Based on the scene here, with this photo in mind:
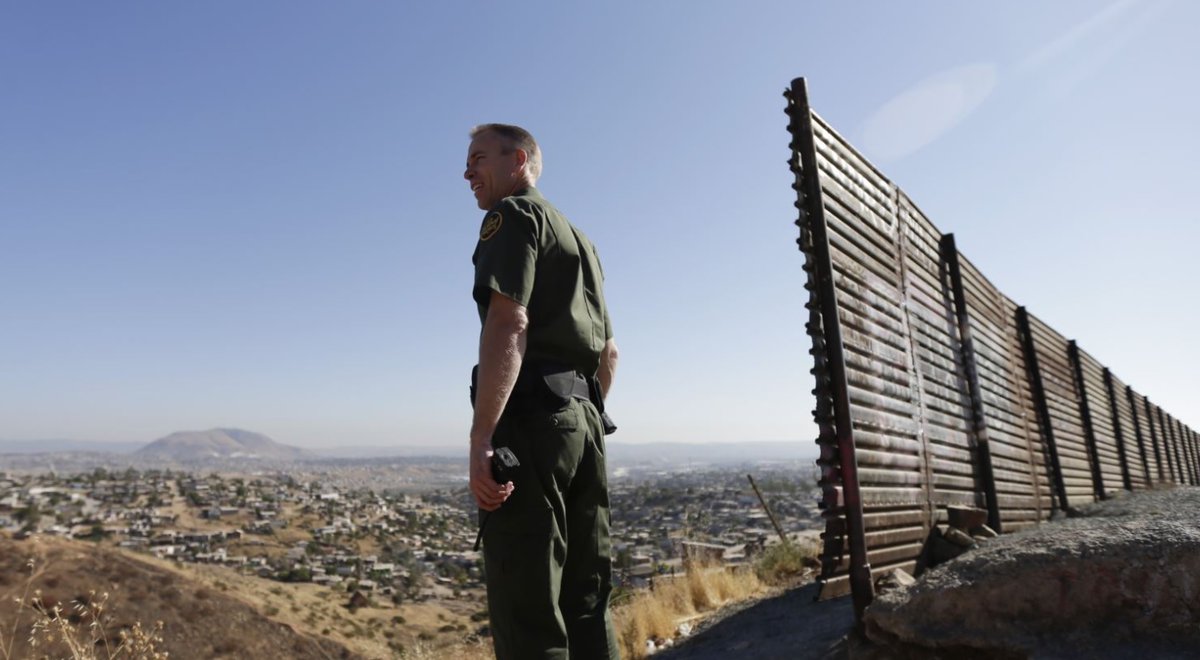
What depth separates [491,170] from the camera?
2.50m

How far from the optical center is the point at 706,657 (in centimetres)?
435

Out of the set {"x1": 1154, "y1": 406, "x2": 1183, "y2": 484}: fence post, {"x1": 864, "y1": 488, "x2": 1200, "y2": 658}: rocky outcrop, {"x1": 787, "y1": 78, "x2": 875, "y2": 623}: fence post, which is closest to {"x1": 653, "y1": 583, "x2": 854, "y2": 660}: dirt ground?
{"x1": 787, "y1": 78, "x2": 875, "y2": 623}: fence post

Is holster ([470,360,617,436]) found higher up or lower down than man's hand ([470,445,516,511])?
higher up

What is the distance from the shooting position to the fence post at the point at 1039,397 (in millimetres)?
7059

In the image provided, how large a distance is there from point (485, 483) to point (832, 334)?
7.27ft

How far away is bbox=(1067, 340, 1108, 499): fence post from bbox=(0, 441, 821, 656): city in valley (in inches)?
172

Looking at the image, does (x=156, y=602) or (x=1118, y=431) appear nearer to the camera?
(x=1118, y=431)

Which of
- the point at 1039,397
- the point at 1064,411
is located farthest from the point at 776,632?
the point at 1064,411

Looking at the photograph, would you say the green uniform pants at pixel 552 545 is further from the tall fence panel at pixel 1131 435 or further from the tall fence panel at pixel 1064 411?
the tall fence panel at pixel 1131 435

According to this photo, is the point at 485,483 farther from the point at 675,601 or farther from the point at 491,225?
the point at 675,601

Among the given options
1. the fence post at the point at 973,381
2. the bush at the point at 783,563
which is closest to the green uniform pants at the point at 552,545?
the fence post at the point at 973,381

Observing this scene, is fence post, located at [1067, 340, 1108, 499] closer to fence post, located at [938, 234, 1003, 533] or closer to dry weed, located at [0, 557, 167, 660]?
fence post, located at [938, 234, 1003, 533]

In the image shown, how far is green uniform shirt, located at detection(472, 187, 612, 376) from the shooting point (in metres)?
2.05

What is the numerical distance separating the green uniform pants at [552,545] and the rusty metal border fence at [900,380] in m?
1.52
